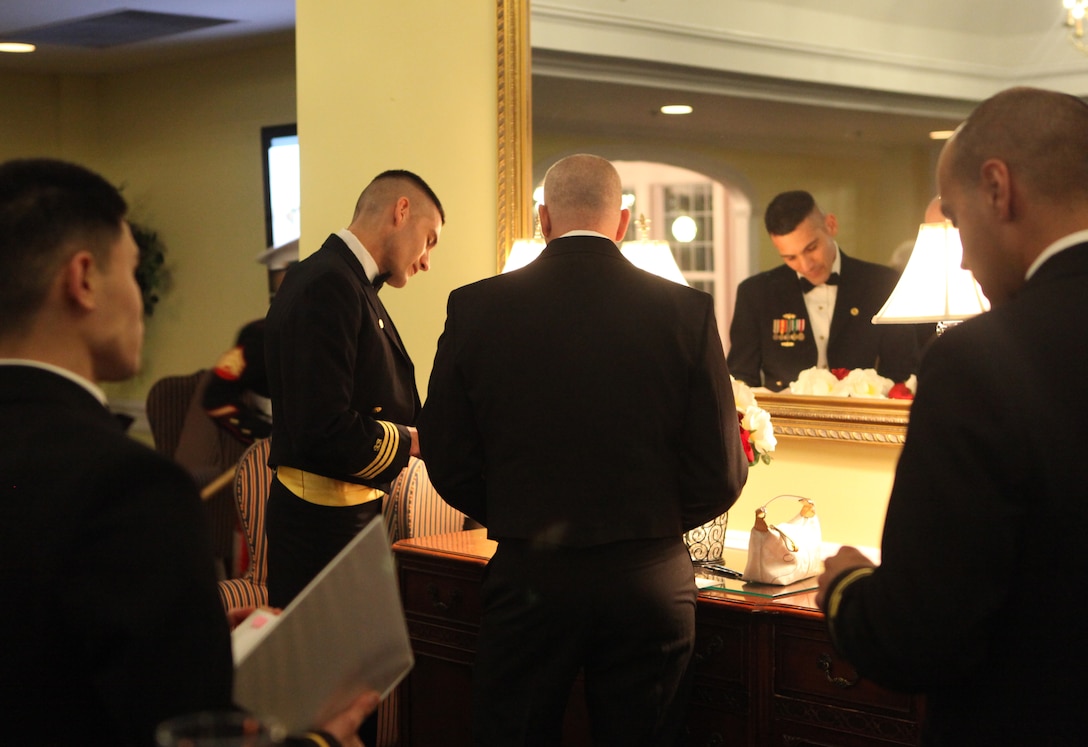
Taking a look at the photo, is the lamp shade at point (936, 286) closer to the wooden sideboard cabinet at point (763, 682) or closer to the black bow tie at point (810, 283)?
the black bow tie at point (810, 283)

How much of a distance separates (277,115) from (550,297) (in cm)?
498

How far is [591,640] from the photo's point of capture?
7.29 feet

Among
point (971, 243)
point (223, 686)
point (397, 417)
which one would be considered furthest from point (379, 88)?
point (223, 686)

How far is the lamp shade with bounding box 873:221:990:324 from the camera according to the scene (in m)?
2.49

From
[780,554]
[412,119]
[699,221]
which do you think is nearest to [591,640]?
[780,554]

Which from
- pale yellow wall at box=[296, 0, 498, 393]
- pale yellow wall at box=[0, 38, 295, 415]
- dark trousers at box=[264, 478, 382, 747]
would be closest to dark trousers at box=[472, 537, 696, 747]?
dark trousers at box=[264, 478, 382, 747]

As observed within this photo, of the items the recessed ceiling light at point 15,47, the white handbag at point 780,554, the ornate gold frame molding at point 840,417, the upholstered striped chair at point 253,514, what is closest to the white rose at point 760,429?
the white handbag at point 780,554

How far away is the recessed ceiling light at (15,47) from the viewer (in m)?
6.61

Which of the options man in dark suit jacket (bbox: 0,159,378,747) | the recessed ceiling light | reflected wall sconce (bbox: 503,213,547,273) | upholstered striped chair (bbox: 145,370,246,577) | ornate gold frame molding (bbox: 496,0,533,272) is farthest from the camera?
the recessed ceiling light

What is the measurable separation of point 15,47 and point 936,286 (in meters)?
6.08

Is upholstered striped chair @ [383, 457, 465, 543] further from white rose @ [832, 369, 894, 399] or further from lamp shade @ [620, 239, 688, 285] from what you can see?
white rose @ [832, 369, 894, 399]

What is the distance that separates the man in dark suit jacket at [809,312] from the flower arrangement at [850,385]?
0.02 metres

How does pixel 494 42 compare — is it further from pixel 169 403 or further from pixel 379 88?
pixel 169 403

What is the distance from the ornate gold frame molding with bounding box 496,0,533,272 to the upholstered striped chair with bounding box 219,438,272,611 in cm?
100
